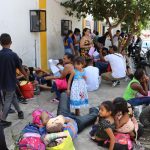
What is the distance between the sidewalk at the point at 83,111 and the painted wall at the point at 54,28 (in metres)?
2.24

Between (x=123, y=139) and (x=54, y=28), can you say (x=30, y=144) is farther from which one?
(x=54, y=28)

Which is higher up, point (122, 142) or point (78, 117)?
point (78, 117)

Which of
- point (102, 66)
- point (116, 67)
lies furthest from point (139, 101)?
point (102, 66)

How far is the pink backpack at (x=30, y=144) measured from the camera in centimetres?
444

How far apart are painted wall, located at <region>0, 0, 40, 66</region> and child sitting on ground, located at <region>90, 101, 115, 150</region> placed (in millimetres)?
3956

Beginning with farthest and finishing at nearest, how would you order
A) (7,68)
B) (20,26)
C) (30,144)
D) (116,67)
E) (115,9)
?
(115,9), (116,67), (20,26), (7,68), (30,144)

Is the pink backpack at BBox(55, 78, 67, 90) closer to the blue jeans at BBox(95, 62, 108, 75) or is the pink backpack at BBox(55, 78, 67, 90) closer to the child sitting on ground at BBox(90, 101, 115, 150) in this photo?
the child sitting on ground at BBox(90, 101, 115, 150)

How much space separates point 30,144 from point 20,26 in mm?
5137

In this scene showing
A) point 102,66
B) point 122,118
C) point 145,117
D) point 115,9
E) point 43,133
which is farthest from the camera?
point 115,9

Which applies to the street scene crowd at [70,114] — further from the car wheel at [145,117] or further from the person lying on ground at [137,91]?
the car wheel at [145,117]

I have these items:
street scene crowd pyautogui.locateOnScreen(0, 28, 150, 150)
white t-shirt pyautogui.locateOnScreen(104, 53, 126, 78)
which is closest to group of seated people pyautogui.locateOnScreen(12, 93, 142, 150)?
street scene crowd pyautogui.locateOnScreen(0, 28, 150, 150)

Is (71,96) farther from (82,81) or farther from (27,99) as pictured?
(27,99)

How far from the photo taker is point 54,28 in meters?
11.7

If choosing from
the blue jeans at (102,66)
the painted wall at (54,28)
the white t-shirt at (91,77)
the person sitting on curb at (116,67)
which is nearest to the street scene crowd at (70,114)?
the white t-shirt at (91,77)
